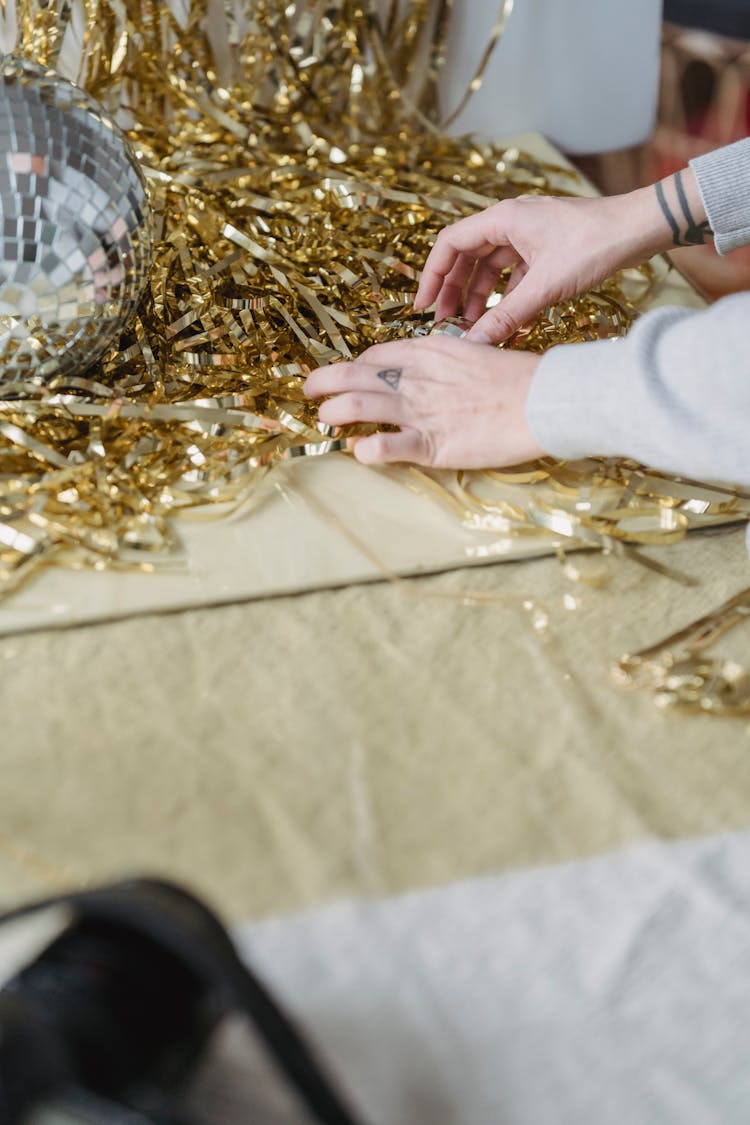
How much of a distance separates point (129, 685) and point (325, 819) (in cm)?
14

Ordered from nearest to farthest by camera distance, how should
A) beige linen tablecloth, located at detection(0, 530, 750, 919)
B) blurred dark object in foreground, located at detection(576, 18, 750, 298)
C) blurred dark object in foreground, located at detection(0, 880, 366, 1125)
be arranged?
1. blurred dark object in foreground, located at detection(0, 880, 366, 1125)
2. beige linen tablecloth, located at detection(0, 530, 750, 919)
3. blurred dark object in foreground, located at detection(576, 18, 750, 298)

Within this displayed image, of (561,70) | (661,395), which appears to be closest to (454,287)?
(661,395)

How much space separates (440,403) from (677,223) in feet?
0.77

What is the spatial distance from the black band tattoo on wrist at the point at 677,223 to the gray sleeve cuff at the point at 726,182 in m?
0.01

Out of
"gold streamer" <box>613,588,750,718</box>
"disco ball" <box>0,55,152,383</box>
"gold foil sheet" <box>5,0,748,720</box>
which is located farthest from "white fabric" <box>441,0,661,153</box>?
"gold streamer" <box>613,588,750,718</box>

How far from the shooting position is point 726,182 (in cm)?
80

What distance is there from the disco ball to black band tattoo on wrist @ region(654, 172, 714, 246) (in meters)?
0.37

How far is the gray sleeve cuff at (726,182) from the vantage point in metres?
0.80

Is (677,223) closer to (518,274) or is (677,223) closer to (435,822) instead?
(518,274)

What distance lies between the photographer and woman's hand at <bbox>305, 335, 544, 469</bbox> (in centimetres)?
72

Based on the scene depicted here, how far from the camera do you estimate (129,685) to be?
609mm

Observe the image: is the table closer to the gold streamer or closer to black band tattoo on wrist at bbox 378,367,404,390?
the gold streamer

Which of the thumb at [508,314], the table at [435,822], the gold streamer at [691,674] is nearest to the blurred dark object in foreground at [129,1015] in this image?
the table at [435,822]

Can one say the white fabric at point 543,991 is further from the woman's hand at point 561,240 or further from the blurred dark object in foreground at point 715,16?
the blurred dark object in foreground at point 715,16
